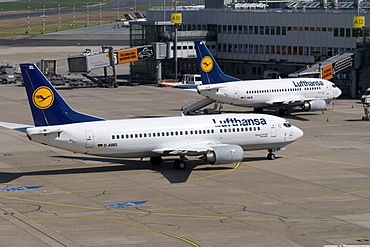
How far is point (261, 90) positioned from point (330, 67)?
19707 mm

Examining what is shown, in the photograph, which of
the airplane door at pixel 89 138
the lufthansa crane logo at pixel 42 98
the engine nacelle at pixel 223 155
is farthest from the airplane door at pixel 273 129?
the lufthansa crane logo at pixel 42 98

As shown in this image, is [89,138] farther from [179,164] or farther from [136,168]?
[179,164]

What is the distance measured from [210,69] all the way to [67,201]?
1902 inches

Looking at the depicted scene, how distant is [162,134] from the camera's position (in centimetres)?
7206

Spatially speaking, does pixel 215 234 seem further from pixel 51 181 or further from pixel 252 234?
pixel 51 181

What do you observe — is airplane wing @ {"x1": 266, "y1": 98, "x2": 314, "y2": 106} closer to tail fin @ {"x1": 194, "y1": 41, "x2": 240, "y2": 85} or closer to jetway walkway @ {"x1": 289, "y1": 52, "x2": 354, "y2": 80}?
tail fin @ {"x1": 194, "y1": 41, "x2": 240, "y2": 85}

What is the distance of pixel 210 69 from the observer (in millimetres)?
107375

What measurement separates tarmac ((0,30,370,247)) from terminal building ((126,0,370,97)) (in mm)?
37701

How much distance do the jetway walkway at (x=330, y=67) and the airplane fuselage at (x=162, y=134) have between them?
4737cm

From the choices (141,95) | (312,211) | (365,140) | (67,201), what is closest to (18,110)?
(141,95)

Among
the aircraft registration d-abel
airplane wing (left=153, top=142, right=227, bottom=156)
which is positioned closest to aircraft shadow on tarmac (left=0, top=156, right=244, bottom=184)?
the aircraft registration d-abel

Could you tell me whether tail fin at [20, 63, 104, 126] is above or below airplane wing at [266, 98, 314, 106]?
above

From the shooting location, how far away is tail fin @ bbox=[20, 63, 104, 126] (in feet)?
224

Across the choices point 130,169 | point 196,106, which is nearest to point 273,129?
point 130,169
